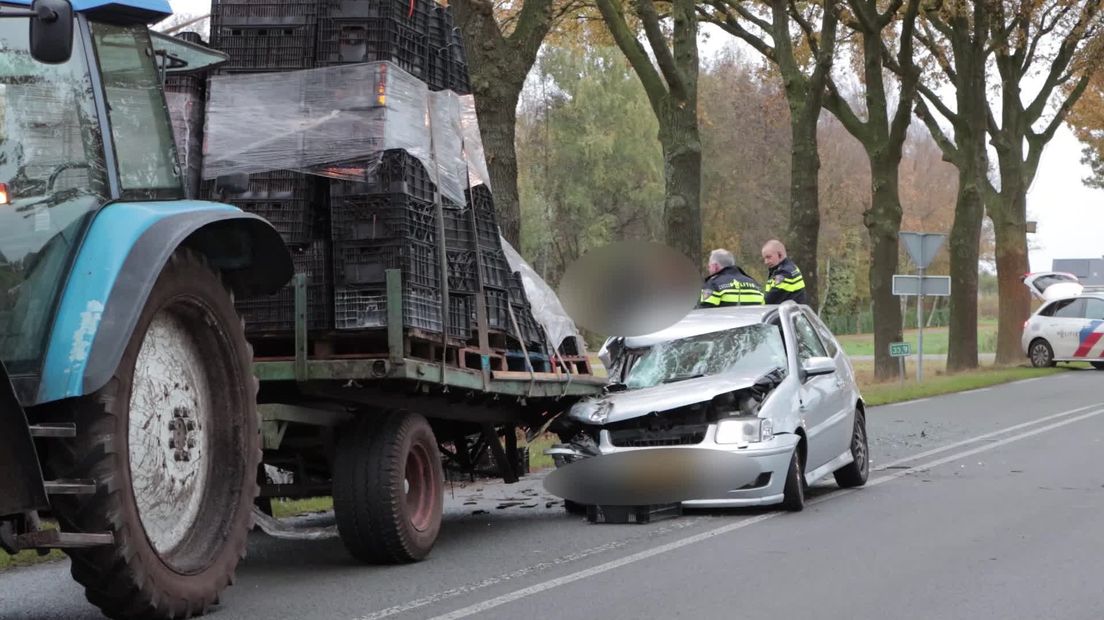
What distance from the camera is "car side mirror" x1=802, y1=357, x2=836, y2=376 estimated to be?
11102mm

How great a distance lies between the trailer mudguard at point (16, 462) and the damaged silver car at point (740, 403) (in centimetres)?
572

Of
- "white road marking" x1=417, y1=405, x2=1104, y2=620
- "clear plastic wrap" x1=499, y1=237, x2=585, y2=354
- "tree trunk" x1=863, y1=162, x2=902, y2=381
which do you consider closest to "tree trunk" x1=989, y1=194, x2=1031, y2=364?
"tree trunk" x1=863, y1=162, x2=902, y2=381

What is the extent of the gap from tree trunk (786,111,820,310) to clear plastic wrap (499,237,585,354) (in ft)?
52.8

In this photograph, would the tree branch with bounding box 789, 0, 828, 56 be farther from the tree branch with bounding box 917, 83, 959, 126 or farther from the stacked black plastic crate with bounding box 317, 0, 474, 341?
the stacked black plastic crate with bounding box 317, 0, 474, 341

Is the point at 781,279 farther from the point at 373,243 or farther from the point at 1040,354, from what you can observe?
the point at 1040,354

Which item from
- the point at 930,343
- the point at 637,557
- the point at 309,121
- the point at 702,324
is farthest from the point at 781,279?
the point at 930,343

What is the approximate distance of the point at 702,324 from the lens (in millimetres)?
11766

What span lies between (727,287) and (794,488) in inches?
128

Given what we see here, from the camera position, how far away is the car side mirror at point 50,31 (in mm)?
5156

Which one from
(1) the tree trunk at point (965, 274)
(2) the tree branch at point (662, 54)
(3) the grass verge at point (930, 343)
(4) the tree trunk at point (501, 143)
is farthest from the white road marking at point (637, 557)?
(3) the grass verge at point (930, 343)

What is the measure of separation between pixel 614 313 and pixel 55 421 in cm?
577

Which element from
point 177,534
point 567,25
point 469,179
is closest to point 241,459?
point 177,534

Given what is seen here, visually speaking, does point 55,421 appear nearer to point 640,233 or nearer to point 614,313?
point 614,313

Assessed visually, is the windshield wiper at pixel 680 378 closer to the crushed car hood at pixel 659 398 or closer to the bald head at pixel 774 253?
the crushed car hood at pixel 659 398
